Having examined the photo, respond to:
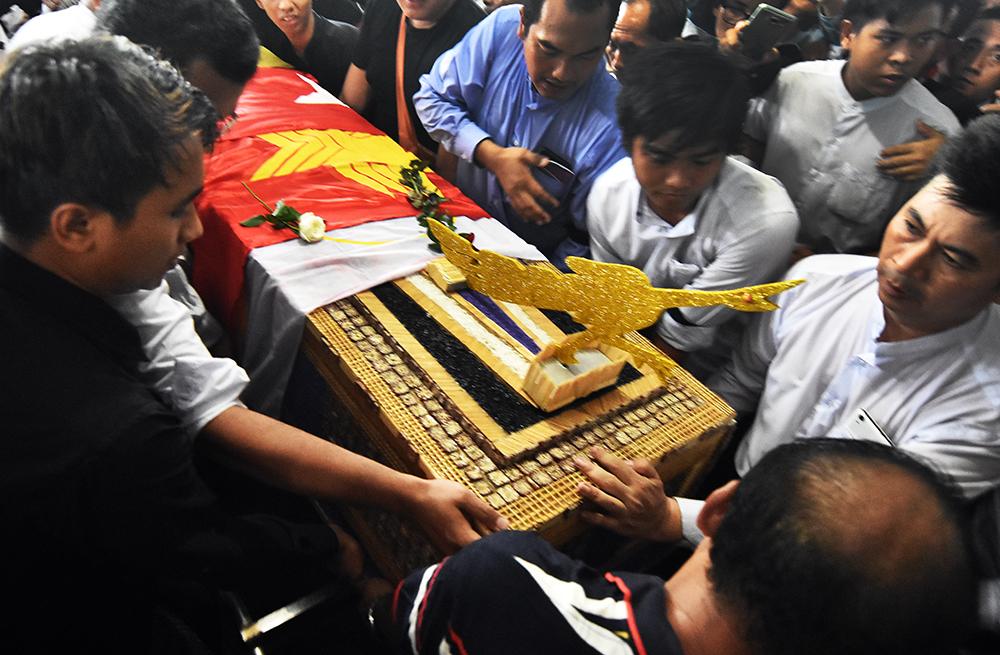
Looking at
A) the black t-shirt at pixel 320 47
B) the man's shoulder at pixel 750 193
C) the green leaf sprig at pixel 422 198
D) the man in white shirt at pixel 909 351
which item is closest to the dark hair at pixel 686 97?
the man's shoulder at pixel 750 193

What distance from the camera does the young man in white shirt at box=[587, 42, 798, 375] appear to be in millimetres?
1652

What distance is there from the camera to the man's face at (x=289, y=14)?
285cm

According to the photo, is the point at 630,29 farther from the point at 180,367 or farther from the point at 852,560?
the point at 852,560

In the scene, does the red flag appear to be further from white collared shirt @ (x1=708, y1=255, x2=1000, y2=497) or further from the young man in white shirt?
white collared shirt @ (x1=708, y1=255, x2=1000, y2=497)

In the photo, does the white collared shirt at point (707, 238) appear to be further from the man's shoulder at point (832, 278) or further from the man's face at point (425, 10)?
the man's face at point (425, 10)

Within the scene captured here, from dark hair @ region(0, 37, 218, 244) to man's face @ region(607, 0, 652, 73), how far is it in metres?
1.84

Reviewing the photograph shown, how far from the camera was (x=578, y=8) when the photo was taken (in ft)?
6.30

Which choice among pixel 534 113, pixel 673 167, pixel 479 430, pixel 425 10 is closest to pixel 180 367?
pixel 479 430

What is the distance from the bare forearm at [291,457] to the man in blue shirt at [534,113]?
47.4 inches

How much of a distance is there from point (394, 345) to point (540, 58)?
1228 millimetres

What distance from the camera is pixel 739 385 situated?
192 cm

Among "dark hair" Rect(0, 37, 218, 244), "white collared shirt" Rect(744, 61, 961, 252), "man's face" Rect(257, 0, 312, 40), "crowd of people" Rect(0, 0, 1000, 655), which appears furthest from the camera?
"man's face" Rect(257, 0, 312, 40)

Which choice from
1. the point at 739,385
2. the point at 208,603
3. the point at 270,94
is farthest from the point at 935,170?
the point at 270,94

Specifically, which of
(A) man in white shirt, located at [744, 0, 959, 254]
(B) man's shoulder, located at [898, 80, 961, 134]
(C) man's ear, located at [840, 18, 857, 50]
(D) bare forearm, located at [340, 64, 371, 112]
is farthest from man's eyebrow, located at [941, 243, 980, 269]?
(D) bare forearm, located at [340, 64, 371, 112]
